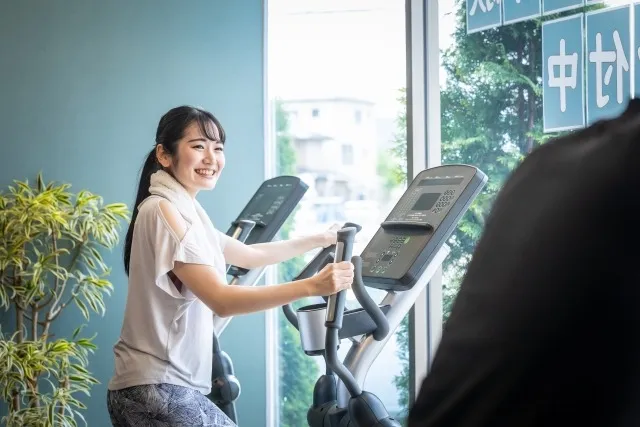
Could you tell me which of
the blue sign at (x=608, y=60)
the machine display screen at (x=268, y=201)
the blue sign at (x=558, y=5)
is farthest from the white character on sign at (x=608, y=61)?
the machine display screen at (x=268, y=201)

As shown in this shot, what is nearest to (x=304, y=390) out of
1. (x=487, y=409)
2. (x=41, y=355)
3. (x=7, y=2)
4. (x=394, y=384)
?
(x=394, y=384)

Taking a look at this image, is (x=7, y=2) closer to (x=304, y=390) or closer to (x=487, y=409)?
(x=304, y=390)

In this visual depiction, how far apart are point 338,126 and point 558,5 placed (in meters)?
2.12

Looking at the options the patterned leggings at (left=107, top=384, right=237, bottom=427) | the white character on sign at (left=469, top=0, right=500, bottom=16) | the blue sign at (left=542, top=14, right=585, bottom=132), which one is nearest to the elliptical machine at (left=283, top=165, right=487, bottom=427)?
the patterned leggings at (left=107, top=384, right=237, bottom=427)

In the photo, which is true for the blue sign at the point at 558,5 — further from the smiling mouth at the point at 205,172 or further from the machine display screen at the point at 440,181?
the smiling mouth at the point at 205,172

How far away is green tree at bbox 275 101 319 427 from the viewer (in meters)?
5.21

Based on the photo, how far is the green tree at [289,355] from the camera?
5.21 metres

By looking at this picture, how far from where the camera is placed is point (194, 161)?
3.02m

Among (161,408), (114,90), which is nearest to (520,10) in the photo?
(161,408)

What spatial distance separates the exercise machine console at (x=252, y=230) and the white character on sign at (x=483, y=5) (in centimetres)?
94

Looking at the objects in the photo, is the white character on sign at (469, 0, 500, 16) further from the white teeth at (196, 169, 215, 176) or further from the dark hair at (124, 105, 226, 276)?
the white teeth at (196, 169, 215, 176)

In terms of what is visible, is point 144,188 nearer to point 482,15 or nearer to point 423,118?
point 423,118

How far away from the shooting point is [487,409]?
0.55m

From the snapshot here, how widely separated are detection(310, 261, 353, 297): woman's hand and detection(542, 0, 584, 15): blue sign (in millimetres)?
1218
